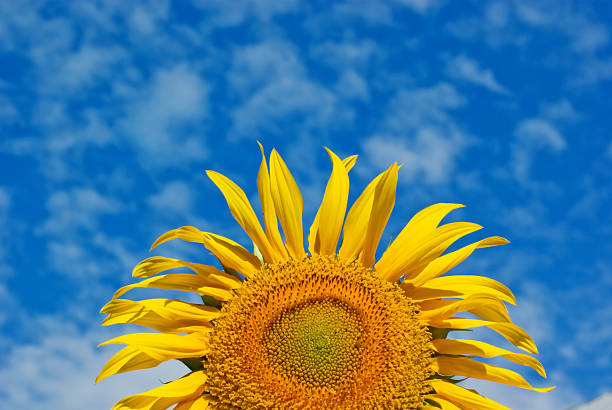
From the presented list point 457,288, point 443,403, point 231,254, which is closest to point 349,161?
point 231,254

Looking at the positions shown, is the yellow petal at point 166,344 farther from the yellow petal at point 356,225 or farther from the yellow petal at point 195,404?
the yellow petal at point 356,225

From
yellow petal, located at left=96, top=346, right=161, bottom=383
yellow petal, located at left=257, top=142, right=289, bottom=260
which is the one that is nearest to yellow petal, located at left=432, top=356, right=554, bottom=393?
yellow petal, located at left=257, top=142, right=289, bottom=260

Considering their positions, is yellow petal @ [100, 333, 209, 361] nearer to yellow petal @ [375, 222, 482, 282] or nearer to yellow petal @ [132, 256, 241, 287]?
yellow petal @ [132, 256, 241, 287]

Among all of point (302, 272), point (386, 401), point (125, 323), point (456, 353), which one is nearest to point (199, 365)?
point (125, 323)

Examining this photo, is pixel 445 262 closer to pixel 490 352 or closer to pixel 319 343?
pixel 490 352

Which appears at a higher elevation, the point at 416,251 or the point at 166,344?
the point at 416,251

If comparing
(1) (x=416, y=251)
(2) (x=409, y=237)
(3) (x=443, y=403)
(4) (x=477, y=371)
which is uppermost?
(2) (x=409, y=237)
